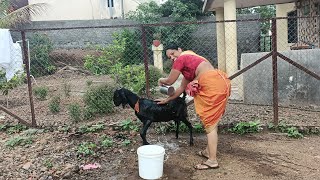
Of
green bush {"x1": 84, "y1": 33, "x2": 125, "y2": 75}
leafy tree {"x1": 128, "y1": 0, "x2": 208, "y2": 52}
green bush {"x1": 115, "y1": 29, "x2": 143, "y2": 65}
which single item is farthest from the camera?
leafy tree {"x1": 128, "y1": 0, "x2": 208, "y2": 52}

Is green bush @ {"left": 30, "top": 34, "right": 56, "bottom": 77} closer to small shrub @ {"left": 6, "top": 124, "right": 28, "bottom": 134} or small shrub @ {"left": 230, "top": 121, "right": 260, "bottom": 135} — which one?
small shrub @ {"left": 6, "top": 124, "right": 28, "bottom": 134}

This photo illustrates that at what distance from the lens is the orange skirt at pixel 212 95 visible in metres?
3.85

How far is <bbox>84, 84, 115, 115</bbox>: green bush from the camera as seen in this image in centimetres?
616

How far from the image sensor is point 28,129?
222 inches

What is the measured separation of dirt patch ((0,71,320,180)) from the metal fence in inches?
9.7

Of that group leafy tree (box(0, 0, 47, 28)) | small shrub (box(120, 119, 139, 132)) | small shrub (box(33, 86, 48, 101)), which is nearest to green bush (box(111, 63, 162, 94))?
small shrub (box(120, 119, 139, 132))

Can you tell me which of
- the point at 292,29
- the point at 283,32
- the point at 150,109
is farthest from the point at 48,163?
the point at 292,29

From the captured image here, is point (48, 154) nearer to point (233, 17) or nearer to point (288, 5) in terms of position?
point (233, 17)

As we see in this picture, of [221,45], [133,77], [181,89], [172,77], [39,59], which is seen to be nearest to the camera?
[172,77]

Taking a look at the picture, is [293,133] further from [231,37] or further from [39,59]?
[39,59]

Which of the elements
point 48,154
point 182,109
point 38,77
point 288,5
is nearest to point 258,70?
point 182,109

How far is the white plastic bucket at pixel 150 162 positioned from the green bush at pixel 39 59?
9455 mm

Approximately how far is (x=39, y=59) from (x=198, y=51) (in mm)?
6253

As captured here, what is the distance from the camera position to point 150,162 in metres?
3.61
